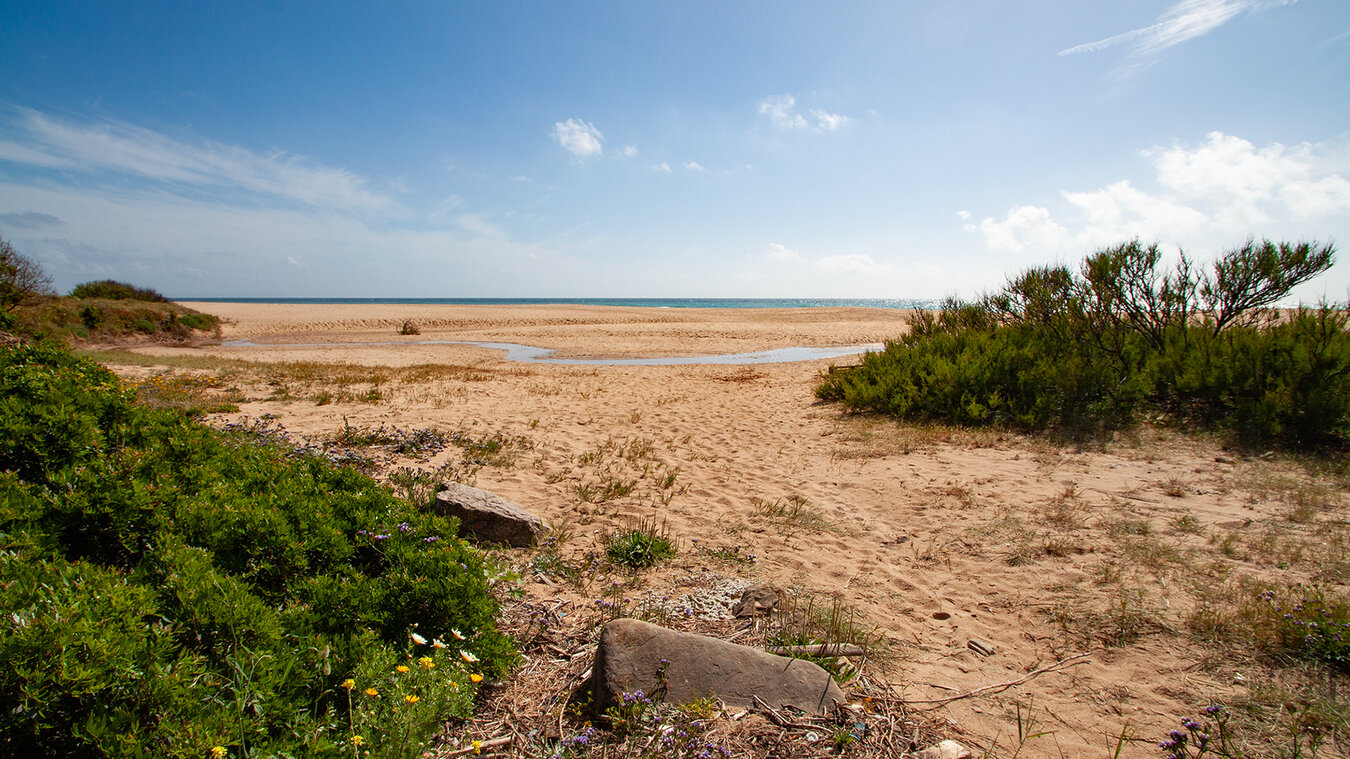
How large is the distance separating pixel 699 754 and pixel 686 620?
1327 mm

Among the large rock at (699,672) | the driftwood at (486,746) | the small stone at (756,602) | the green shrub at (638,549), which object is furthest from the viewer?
the green shrub at (638,549)

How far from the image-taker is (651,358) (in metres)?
22.7

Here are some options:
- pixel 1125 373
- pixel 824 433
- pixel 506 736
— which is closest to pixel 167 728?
pixel 506 736

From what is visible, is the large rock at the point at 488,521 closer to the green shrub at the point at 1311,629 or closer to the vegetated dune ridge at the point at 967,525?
the vegetated dune ridge at the point at 967,525

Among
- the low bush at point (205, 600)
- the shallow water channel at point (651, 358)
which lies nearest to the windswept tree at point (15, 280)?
the shallow water channel at point (651, 358)

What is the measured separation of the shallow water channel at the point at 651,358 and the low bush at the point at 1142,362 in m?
9.77

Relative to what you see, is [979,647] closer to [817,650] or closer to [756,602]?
[817,650]

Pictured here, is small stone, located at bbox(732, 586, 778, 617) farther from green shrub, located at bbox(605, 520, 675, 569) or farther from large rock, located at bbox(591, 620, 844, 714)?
green shrub, located at bbox(605, 520, 675, 569)

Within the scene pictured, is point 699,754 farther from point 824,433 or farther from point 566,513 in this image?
point 824,433

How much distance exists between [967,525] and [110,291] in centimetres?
3875

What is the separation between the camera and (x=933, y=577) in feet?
14.5

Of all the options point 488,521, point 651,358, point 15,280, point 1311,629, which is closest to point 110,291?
point 15,280

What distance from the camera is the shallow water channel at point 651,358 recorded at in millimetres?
21344

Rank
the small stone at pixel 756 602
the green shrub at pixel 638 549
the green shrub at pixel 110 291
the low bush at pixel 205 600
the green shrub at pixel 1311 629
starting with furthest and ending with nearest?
1. the green shrub at pixel 110 291
2. the green shrub at pixel 638 549
3. the small stone at pixel 756 602
4. the green shrub at pixel 1311 629
5. the low bush at pixel 205 600
